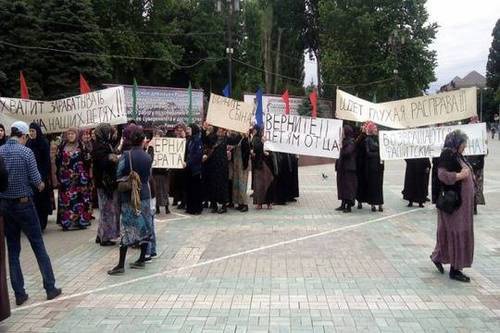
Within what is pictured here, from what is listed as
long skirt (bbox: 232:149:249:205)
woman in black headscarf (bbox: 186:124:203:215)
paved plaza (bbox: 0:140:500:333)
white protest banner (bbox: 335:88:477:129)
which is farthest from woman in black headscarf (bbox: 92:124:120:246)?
white protest banner (bbox: 335:88:477:129)

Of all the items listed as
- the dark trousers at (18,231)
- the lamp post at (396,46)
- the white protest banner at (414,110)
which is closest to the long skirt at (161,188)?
the white protest banner at (414,110)

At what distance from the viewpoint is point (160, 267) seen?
779 cm

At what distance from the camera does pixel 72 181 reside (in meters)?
10.4

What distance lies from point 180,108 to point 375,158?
10.2 meters

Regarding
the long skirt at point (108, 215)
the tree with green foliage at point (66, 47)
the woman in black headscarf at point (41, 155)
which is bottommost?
the long skirt at point (108, 215)

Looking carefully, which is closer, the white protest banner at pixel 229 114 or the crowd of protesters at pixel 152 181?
the crowd of protesters at pixel 152 181

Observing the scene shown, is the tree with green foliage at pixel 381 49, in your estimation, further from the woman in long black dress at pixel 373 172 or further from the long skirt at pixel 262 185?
the long skirt at pixel 262 185

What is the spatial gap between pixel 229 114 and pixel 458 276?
652 cm

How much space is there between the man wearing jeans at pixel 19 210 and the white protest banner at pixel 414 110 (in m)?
6.85

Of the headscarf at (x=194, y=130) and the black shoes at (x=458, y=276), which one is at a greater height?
the headscarf at (x=194, y=130)

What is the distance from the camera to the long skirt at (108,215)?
9055 mm

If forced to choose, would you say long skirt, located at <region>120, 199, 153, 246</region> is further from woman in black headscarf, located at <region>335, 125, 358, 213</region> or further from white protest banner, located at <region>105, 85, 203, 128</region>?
white protest banner, located at <region>105, 85, 203, 128</region>

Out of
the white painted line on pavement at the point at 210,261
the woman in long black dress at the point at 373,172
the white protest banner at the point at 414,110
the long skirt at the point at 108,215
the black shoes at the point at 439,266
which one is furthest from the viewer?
the woman in long black dress at the point at 373,172

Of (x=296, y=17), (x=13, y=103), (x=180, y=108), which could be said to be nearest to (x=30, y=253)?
(x=13, y=103)
